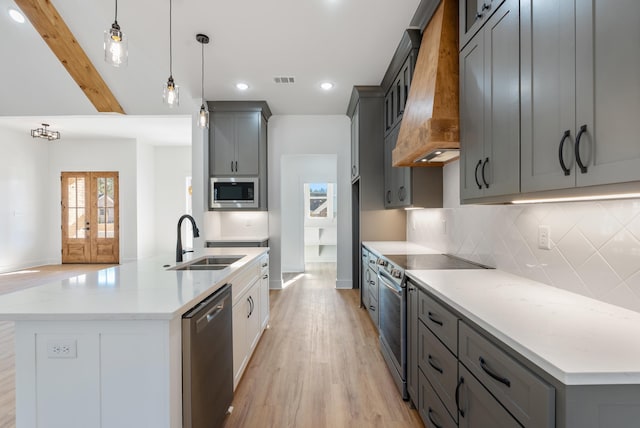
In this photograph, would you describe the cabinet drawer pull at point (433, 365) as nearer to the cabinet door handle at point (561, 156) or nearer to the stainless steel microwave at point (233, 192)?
the cabinet door handle at point (561, 156)

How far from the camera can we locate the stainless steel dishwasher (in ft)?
4.42

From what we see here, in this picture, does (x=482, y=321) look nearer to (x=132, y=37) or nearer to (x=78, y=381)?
(x=78, y=381)

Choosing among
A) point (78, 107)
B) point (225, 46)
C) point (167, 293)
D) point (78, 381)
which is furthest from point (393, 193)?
point (78, 107)

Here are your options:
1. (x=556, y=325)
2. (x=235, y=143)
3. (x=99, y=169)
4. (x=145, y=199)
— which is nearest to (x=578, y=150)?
(x=556, y=325)

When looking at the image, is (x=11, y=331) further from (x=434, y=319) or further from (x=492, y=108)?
(x=492, y=108)

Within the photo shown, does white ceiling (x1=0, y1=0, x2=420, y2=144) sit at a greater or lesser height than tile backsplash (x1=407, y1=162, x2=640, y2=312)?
greater

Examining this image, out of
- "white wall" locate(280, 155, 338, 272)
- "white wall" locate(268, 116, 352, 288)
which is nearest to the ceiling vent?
"white wall" locate(268, 116, 352, 288)

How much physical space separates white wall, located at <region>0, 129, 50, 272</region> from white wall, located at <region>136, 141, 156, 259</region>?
2.23m

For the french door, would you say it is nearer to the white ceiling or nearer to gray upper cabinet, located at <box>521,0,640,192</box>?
the white ceiling

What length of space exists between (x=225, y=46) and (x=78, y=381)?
3128 mm

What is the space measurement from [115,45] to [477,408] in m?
2.49

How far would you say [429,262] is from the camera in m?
2.44

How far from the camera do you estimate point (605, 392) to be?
30.6 inches

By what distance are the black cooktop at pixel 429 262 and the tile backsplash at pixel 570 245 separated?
112 mm
